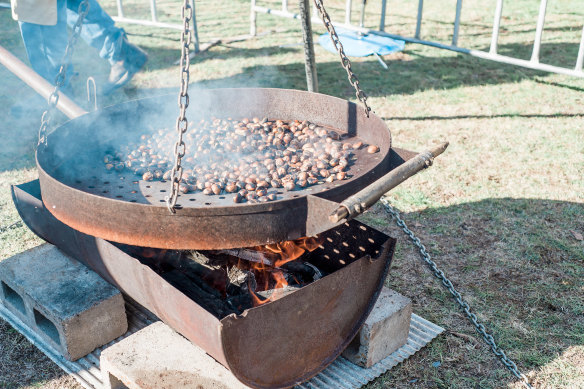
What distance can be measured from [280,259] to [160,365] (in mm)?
730

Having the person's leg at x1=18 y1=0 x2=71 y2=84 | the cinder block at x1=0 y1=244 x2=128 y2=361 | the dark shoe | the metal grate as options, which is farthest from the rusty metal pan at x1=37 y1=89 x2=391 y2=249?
the dark shoe

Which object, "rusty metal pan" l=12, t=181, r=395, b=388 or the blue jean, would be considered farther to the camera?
the blue jean

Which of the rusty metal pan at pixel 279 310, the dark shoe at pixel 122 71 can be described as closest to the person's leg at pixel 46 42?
the dark shoe at pixel 122 71

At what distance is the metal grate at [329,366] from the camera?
2678 millimetres

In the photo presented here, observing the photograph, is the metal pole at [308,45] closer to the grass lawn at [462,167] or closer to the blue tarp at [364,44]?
the grass lawn at [462,167]

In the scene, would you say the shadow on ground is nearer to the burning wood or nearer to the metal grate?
the metal grate

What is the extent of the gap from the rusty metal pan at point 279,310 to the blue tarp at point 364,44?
3.81 m

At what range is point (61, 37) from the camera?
563cm

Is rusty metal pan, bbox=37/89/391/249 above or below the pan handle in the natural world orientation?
below

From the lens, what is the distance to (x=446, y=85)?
23.3ft

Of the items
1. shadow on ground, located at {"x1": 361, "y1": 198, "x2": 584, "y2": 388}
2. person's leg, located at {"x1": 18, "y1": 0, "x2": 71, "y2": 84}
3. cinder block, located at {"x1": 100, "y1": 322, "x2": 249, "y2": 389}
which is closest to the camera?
cinder block, located at {"x1": 100, "y1": 322, "x2": 249, "y2": 389}

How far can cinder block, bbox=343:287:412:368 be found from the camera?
107 inches

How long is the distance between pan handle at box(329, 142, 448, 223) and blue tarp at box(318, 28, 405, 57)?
396 centimetres

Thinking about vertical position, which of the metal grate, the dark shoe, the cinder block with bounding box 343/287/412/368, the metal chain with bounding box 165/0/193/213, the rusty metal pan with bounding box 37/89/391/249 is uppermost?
the metal chain with bounding box 165/0/193/213
